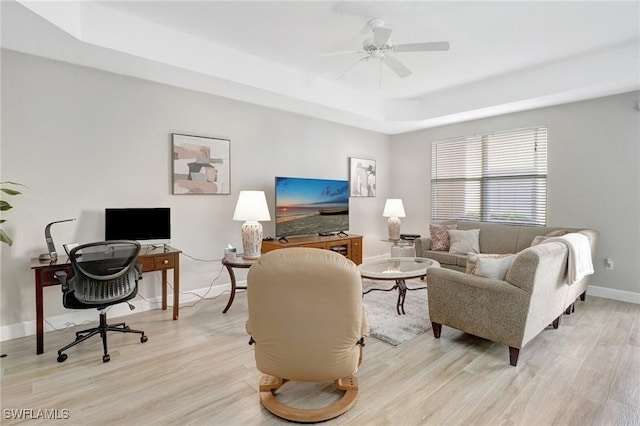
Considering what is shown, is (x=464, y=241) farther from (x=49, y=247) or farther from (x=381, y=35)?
(x=49, y=247)

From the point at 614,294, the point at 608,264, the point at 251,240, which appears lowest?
the point at 614,294

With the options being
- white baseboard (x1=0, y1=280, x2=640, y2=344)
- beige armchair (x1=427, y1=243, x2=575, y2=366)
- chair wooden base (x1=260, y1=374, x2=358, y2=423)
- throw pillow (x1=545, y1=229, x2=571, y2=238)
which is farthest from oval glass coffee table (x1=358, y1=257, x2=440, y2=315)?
white baseboard (x1=0, y1=280, x2=640, y2=344)

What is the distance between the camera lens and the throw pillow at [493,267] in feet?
8.44

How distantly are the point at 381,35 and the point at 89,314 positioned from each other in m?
3.82

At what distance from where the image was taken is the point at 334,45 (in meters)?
3.47

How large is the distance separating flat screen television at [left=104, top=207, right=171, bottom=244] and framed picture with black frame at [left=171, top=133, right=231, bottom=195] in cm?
47

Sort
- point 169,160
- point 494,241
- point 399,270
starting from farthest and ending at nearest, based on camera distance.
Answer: point 494,241 → point 169,160 → point 399,270

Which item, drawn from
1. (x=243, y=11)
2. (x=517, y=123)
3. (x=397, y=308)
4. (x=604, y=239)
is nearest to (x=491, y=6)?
(x=243, y=11)

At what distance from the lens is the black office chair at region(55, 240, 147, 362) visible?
8.21 ft

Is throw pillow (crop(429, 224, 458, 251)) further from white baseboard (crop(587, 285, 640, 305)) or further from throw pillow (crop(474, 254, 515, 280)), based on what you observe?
throw pillow (crop(474, 254, 515, 280))

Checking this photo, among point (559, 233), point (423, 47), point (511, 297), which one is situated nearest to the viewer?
point (511, 297)

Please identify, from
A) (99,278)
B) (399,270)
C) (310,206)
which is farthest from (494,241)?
(99,278)

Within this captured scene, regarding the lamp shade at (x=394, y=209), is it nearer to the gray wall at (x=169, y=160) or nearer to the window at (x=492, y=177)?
the window at (x=492, y=177)

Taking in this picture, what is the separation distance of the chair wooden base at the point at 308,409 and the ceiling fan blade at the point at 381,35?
2625mm
